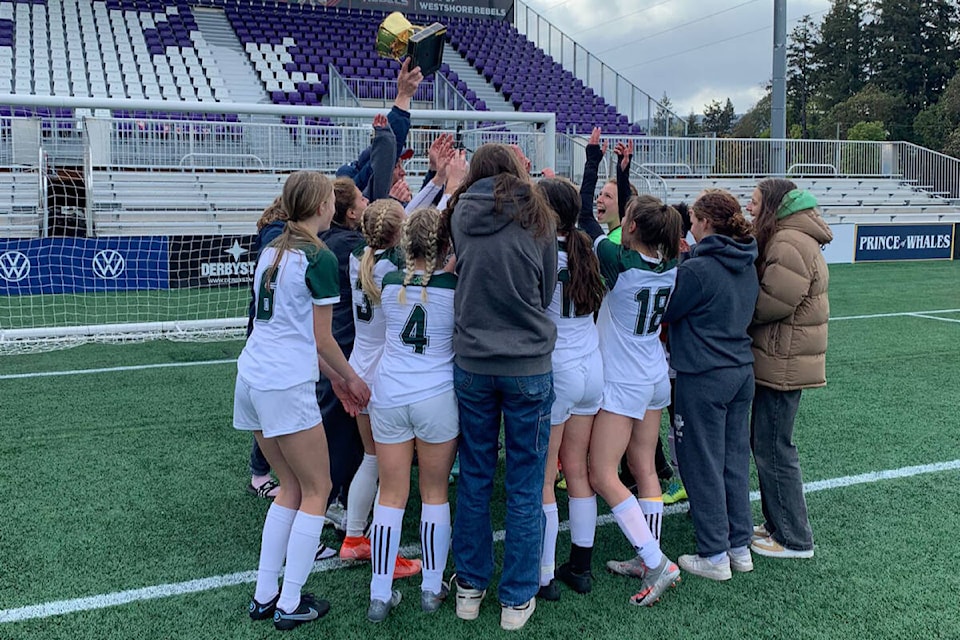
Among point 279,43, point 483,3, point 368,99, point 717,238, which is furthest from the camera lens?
point 483,3

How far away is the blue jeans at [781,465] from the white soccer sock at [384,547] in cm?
184

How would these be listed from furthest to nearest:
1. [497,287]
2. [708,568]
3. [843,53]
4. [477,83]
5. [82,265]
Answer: [843,53]
[477,83]
[82,265]
[708,568]
[497,287]

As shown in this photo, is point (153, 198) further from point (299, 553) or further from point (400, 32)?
point (299, 553)

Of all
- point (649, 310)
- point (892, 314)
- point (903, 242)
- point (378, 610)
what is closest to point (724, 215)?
point (649, 310)

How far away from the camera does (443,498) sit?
3.31 meters

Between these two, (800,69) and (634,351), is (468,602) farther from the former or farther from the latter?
(800,69)

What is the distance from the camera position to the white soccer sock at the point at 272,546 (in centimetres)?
325

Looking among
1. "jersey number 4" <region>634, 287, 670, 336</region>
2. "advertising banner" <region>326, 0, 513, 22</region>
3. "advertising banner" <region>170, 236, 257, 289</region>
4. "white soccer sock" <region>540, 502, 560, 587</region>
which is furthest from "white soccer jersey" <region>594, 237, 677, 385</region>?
"advertising banner" <region>326, 0, 513, 22</region>

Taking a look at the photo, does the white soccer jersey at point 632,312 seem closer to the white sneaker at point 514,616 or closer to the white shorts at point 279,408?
the white sneaker at point 514,616

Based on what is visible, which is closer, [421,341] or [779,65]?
[421,341]

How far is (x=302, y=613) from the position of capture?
3270 millimetres

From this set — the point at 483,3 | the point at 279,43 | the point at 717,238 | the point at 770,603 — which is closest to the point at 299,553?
the point at 770,603

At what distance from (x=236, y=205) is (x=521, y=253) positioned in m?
10.4

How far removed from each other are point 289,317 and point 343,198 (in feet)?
3.43
